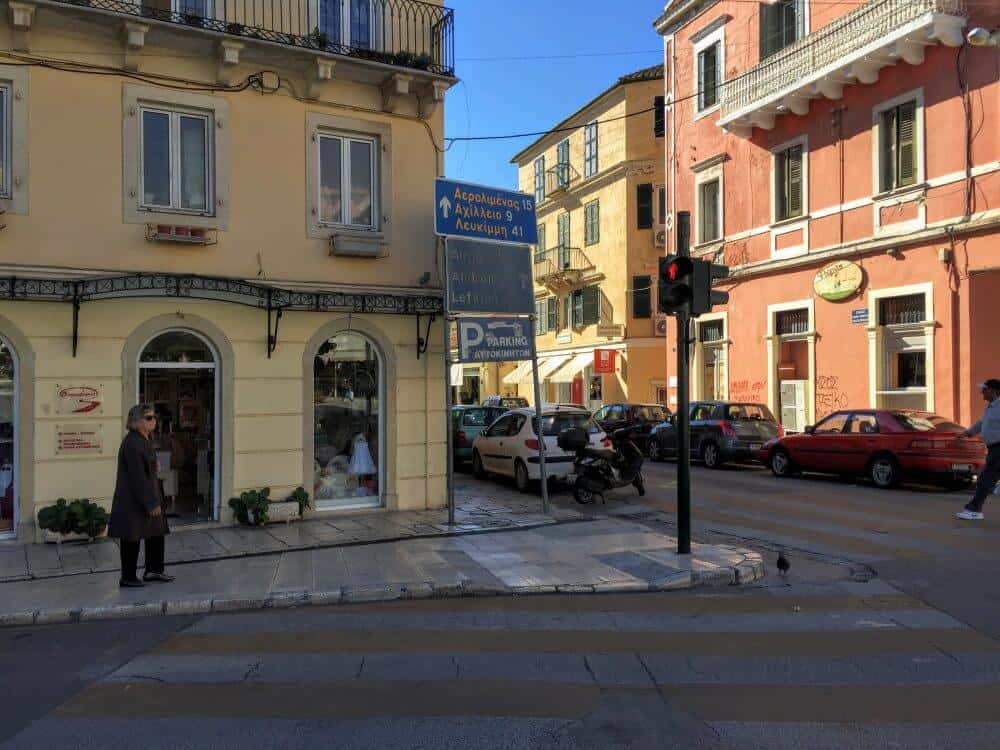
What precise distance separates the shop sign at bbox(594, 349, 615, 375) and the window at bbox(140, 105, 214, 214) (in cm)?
2354

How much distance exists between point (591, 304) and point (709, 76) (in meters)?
12.7

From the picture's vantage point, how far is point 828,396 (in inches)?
837

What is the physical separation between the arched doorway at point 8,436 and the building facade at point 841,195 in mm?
17347

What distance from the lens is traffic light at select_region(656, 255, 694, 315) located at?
28.4 ft

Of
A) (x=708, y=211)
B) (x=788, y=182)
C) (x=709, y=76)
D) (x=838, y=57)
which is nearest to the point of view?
(x=838, y=57)

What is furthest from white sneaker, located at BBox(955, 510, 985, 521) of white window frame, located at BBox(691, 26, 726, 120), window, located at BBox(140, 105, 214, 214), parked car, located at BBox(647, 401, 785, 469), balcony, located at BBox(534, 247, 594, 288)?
balcony, located at BBox(534, 247, 594, 288)

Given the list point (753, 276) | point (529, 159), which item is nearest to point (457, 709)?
point (753, 276)

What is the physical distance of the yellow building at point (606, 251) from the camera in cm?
3400

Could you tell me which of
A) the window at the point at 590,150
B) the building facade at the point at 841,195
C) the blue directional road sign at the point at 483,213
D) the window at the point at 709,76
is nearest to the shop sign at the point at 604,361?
the building facade at the point at 841,195

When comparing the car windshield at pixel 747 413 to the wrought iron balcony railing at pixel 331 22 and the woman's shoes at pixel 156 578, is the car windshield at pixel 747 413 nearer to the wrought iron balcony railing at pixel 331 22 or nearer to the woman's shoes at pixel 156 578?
the wrought iron balcony railing at pixel 331 22

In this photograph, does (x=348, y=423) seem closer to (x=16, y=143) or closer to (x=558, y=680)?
(x=16, y=143)

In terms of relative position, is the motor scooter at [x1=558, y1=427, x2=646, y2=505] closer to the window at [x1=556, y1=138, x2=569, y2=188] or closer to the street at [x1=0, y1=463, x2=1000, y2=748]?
the street at [x1=0, y1=463, x2=1000, y2=748]

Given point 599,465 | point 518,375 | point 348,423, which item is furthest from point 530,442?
point 518,375

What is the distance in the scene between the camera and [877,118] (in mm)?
19859
